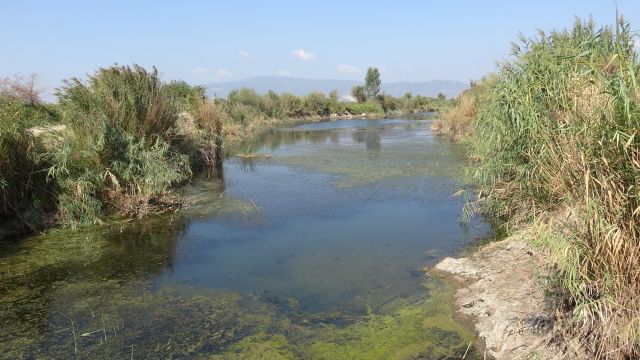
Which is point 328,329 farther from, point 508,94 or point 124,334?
point 508,94

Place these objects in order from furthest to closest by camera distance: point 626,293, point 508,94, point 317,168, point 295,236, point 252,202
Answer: point 317,168 → point 252,202 → point 295,236 → point 508,94 → point 626,293

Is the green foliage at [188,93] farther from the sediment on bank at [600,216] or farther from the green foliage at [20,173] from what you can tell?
the sediment on bank at [600,216]

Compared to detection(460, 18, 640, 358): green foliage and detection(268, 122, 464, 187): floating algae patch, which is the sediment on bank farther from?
detection(268, 122, 464, 187): floating algae patch

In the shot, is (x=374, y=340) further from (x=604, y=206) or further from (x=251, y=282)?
(x=604, y=206)

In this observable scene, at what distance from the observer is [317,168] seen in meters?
14.3

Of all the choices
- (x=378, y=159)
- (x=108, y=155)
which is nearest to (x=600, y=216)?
(x=108, y=155)

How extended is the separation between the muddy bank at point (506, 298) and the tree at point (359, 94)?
55.6m

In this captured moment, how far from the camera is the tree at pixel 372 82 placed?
211 ft

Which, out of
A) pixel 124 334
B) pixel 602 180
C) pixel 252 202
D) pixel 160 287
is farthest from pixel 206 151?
pixel 602 180

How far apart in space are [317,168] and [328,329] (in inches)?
382

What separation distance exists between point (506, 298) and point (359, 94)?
5789 cm

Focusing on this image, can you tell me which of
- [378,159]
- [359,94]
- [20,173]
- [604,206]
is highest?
[359,94]

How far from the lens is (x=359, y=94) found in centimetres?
6131

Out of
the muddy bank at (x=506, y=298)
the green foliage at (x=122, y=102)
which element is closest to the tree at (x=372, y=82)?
the green foliage at (x=122, y=102)
